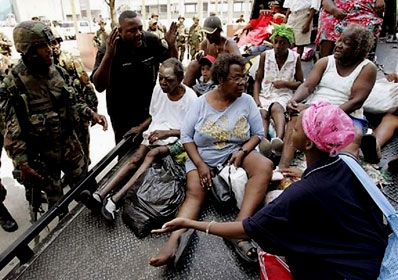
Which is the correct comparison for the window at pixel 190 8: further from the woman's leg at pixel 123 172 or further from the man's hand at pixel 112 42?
the woman's leg at pixel 123 172

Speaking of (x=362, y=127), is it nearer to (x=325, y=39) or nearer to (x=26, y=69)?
(x=325, y=39)

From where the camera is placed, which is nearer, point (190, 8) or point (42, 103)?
point (42, 103)

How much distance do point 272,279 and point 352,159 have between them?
67 centimetres

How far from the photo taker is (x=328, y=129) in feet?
4.28

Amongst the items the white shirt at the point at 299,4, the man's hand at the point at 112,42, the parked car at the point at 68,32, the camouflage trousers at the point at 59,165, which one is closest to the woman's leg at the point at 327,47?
the white shirt at the point at 299,4

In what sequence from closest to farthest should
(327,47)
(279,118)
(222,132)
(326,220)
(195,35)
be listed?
(326,220)
(222,132)
(279,118)
(327,47)
(195,35)

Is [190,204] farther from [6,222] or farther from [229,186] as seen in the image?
[6,222]

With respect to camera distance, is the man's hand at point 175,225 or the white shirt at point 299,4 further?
the white shirt at point 299,4

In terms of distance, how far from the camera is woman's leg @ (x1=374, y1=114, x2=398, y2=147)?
9.77 feet

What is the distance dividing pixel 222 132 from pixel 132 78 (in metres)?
1.24

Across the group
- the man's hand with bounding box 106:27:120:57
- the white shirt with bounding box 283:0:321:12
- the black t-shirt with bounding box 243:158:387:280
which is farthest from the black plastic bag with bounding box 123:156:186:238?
the white shirt with bounding box 283:0:321:12

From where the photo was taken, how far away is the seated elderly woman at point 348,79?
8.16 ft

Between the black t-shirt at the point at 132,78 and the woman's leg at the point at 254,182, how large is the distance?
146 centimetres

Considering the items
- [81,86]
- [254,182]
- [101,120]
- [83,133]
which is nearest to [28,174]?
[101,120]
